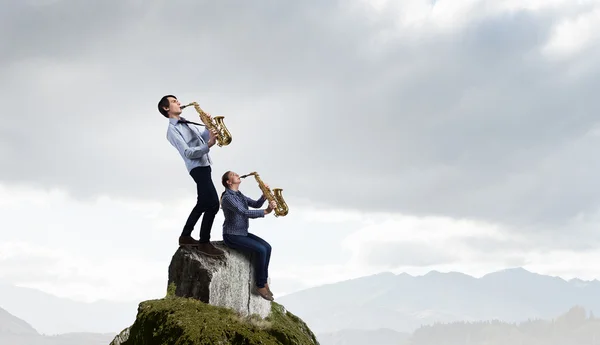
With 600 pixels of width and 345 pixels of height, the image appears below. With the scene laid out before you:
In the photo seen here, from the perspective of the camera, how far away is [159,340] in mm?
10758

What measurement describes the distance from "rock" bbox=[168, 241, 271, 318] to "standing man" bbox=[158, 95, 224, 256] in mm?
226

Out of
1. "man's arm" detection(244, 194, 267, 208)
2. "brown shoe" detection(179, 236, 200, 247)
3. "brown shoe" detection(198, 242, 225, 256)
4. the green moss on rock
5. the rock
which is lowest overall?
the green moss on rock

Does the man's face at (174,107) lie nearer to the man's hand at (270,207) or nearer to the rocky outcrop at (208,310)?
the man's hand at (270,207)

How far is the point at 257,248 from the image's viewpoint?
44.0ft

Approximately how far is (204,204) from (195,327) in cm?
296

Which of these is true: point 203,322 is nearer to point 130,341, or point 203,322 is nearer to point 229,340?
point 229,340

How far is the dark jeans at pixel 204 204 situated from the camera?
12.7m

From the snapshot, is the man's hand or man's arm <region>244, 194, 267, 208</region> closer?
the man's hand

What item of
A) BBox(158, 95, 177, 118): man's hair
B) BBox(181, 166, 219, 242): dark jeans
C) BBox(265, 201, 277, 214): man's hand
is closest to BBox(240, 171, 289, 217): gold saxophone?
BBox(265, 201, 277, 214): man's hand

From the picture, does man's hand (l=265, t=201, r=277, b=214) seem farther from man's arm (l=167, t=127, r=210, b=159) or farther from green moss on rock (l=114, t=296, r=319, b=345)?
green moss on rock (l=114, t=296, r=319, b=345)

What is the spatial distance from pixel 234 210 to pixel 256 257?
4.12 ft

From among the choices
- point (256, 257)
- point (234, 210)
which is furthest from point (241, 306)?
point (234, 210)

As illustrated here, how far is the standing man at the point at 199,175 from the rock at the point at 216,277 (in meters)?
0.23

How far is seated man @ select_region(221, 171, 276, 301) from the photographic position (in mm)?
13164
